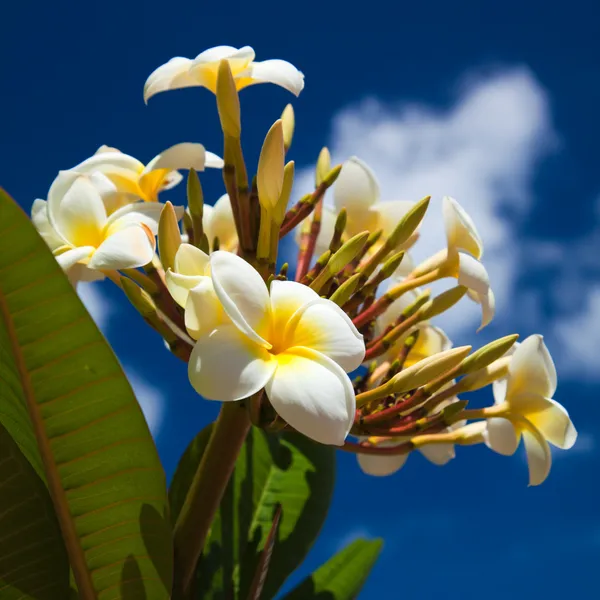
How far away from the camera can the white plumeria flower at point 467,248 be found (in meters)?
1.42

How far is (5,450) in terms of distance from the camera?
1129 mm

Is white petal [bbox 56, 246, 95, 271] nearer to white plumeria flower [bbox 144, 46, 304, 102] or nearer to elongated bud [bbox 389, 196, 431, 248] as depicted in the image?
white plumeria flower [bbox 144, 46, 304, 102]

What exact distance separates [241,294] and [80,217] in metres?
0.51

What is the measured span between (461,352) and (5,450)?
0.72 meters

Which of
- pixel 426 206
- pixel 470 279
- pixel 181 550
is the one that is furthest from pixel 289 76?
pixel 181 550

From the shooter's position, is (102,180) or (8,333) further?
(102,180)

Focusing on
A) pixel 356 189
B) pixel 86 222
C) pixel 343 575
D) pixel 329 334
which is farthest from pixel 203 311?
pixel 343 575

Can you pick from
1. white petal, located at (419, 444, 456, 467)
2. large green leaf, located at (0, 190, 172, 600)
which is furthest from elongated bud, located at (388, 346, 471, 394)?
white petal, located at (419, 444, 456, 467)

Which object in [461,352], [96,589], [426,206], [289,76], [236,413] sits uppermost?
[289,76]

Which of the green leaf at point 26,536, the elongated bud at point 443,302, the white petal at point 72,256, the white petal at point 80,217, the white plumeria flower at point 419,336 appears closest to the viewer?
the green leaf at point 26,536

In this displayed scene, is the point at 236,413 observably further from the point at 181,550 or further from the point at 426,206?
the point at 426,206

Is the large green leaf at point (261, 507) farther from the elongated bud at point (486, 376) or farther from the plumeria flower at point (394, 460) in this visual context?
the elongated bud at point (486, 376)

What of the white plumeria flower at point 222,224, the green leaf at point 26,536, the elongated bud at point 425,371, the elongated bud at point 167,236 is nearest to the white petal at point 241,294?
the elongated bud at point 167,236

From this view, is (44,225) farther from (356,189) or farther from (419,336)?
(419,336)
